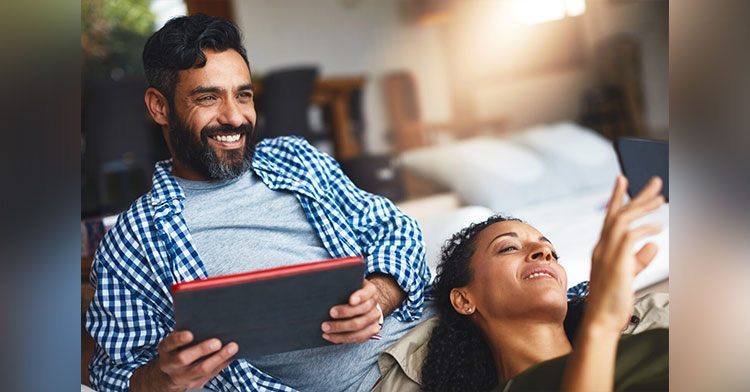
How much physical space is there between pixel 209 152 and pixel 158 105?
8 cm

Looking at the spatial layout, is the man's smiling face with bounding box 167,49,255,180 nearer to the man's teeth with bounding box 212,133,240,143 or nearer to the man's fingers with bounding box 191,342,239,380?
the man's teeth with bounding box 212,133,240,143

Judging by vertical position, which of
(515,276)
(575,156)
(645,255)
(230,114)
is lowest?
(575,156)

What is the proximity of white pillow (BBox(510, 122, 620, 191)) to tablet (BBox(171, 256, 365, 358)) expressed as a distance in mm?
1219

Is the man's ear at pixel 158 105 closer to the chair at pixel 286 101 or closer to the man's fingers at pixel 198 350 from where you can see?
the man's fingers at pixel 198 350

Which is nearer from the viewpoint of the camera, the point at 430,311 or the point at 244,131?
the point at 244,131

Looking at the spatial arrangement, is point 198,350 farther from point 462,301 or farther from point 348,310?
point 462,301

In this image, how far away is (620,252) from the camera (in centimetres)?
45

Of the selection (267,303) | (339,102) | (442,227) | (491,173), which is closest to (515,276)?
(267,303)

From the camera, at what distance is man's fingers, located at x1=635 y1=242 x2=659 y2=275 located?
17.8 inches

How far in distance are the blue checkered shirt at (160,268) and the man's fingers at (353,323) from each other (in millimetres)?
140
